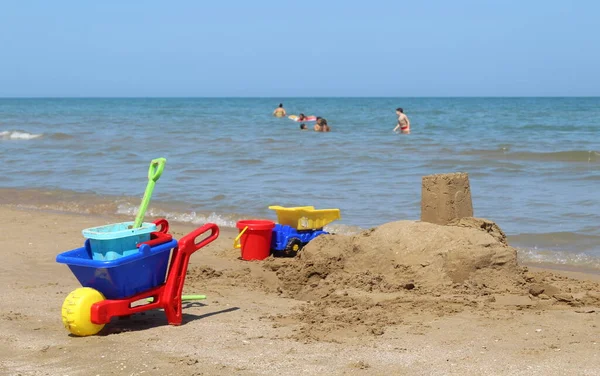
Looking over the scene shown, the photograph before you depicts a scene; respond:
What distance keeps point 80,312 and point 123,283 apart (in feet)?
0.96

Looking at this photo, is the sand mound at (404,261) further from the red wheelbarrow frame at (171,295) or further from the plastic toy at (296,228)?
the red wheelbarrow frame at (171,295)

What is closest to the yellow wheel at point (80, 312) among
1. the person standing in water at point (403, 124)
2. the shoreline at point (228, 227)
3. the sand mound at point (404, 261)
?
the sand mound at point (404, 261)

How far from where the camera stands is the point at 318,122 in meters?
25.0

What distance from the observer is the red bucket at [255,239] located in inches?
260

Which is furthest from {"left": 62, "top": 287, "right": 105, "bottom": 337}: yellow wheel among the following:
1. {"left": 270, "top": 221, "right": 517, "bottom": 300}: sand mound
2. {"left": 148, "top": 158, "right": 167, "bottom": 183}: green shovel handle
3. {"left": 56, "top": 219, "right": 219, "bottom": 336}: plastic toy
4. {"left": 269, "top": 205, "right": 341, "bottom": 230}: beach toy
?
{"left": 269, "top": 205, "right": 341, "bottom": 230}: beach toy

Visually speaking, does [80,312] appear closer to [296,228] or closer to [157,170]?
[157,170]

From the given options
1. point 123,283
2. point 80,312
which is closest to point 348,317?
point 123,283

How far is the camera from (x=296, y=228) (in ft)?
22.2

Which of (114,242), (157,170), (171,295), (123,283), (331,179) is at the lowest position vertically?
(331,179)

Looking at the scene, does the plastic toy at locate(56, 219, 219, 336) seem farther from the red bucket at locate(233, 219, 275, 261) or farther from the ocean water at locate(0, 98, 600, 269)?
the ocean water at locate(0, 98, 600, 269)

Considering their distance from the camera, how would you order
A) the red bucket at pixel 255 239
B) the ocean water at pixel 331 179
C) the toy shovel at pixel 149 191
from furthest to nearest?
the ocean water at pixel 331 179 → the red bucket at pixel 255 239 → the toy shovel at pixel 149 191

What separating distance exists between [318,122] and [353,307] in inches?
796

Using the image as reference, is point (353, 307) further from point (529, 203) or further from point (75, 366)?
point (529, 203)

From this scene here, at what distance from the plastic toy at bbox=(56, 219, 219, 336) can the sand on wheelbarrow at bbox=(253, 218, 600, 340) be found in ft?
2.34
